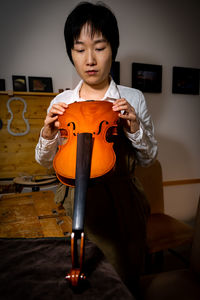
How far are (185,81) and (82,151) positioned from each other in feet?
7.10

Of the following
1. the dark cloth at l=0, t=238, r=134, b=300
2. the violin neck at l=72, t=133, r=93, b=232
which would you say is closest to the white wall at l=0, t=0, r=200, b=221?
the violin neck at l=72, t=133, r=93, b=232

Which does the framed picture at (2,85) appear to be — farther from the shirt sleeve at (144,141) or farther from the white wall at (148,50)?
the shirt sleeve at (144,141)

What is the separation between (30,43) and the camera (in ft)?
6.82

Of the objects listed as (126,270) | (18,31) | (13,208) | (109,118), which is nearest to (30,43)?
(18,31)

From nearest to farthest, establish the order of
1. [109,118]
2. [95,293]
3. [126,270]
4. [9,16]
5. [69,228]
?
[95,293]
[109,118]
[69,228]
[126,270]
[9,16]

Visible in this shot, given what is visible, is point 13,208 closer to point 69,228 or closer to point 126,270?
point 69,228

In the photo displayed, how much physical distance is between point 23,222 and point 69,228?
208mm

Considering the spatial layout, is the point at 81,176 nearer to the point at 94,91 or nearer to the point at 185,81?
the point at 94,91

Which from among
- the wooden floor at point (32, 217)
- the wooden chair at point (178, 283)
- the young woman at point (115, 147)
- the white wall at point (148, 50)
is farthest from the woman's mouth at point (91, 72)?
the white wall at point (148, 50)

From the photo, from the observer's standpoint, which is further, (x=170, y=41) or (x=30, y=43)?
(x=170, y=41)

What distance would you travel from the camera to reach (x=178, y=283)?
3.28 feet

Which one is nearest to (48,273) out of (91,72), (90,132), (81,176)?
(81,176)

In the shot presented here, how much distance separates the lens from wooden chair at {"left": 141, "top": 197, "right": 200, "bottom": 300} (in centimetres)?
95

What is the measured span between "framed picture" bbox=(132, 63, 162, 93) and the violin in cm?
160
